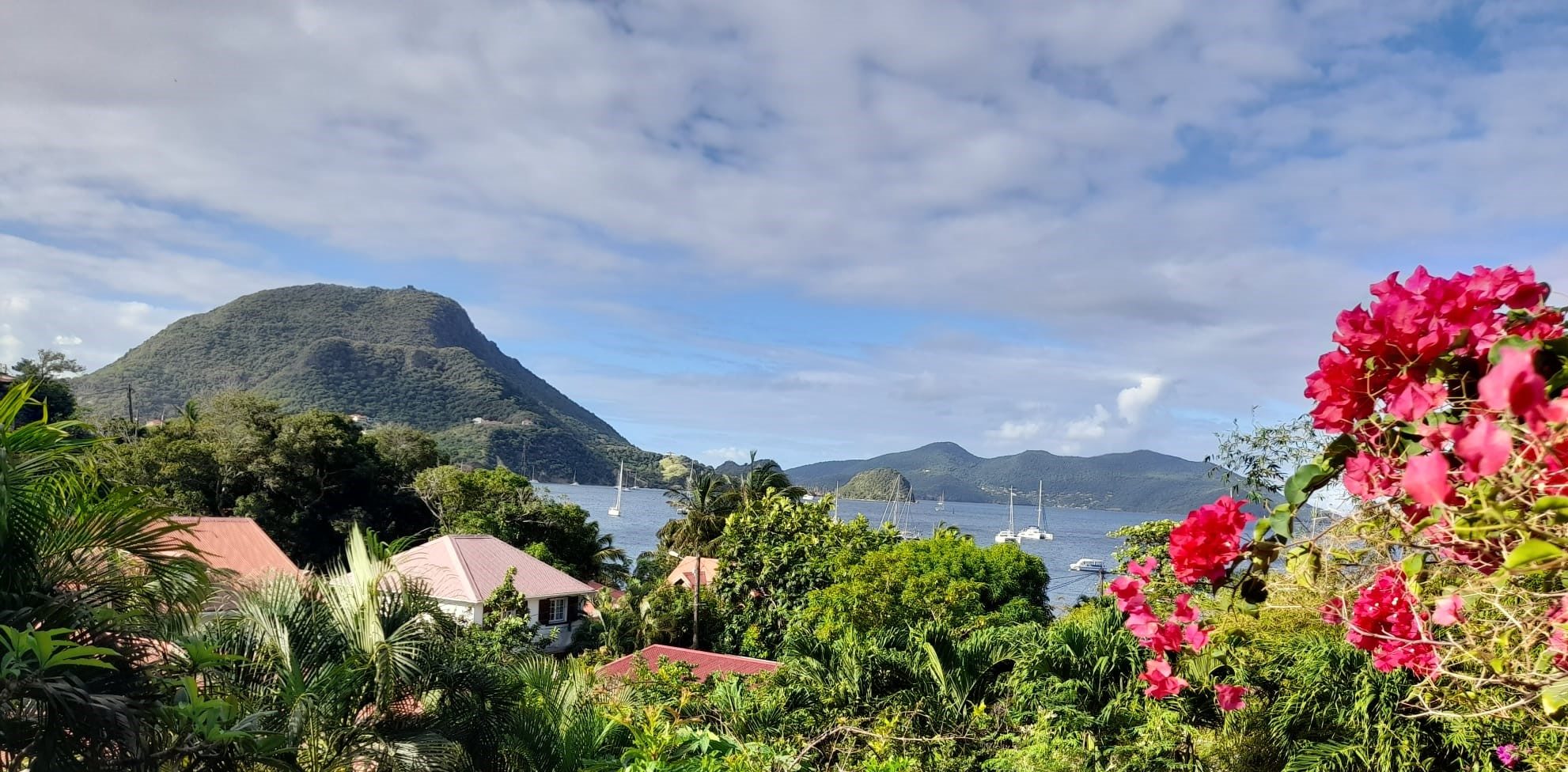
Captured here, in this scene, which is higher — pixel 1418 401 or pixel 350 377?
pixel 350 377

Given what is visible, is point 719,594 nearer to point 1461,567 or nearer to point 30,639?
point 30,639

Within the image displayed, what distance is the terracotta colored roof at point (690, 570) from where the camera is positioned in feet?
88.0

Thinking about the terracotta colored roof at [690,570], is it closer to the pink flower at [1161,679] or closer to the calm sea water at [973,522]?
the calm sea water at [973,522]

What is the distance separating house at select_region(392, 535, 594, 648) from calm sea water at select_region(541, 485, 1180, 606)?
1725 cm

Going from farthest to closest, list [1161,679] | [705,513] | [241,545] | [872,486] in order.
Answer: [872,486] < [705,513] < [241,545] < [1161,679]

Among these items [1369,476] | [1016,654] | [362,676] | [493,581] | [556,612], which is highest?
[1369,476]

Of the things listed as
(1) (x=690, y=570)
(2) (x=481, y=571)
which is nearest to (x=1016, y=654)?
(2) (x=481, y=571)

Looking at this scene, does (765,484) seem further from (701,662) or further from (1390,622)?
(1390,622)

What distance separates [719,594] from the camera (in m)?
20.3

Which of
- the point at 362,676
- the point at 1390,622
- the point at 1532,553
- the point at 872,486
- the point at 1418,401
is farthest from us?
the point at 872,486

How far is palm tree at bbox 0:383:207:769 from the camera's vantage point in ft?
9.24

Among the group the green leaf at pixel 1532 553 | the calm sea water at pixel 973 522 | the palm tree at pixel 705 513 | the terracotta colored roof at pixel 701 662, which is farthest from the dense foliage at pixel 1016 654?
the calm sea water at pixel 973 522

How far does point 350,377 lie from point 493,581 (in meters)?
70.8

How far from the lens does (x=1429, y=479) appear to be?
0.90 metres
